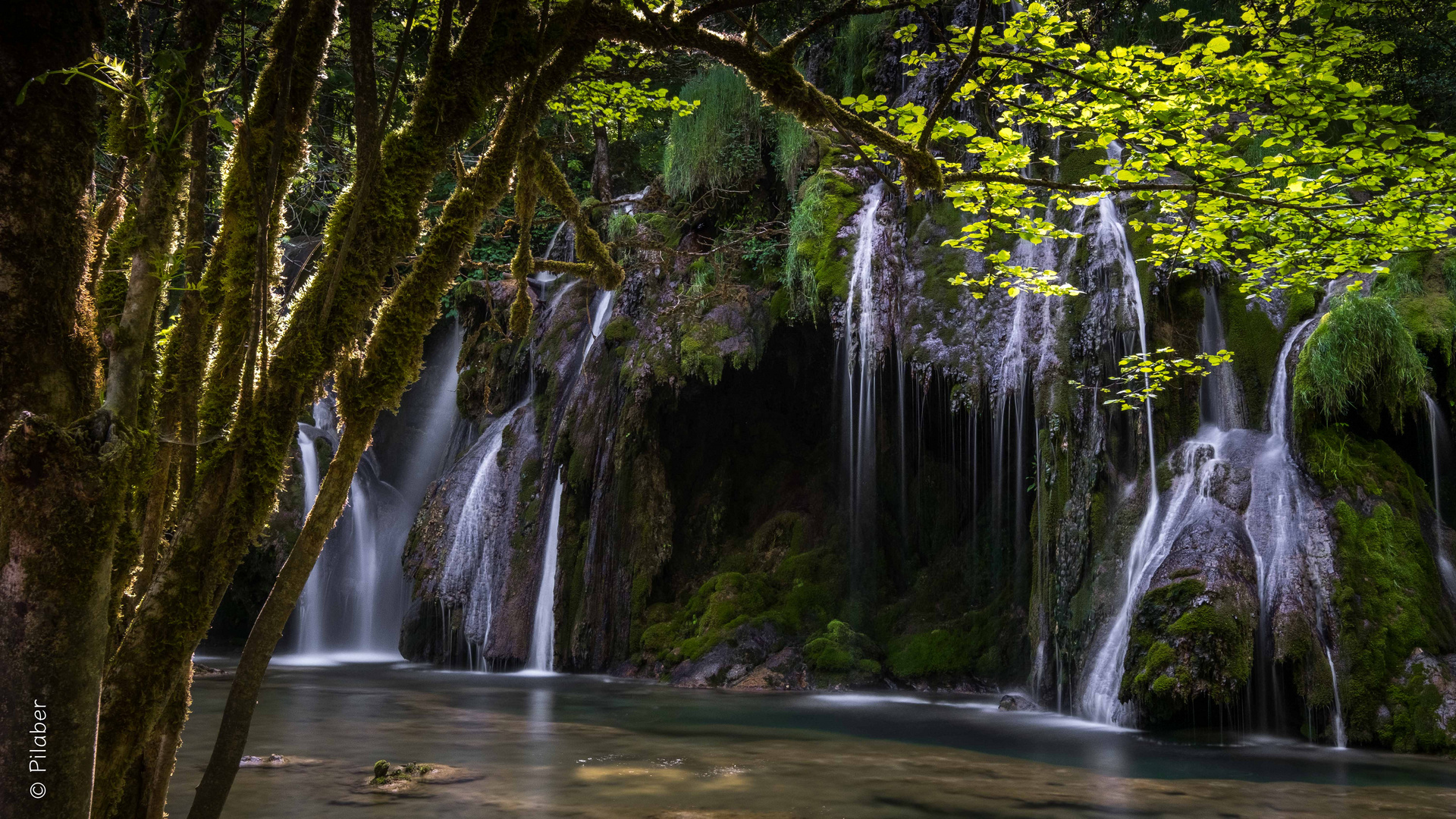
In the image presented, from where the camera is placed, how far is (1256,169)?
217 inches

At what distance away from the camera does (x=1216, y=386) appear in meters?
10.3

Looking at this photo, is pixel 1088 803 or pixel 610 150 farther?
pixel 610 150

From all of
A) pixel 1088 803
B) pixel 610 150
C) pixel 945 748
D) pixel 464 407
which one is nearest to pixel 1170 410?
pixel 945 748

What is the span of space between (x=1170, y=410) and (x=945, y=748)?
193 inches

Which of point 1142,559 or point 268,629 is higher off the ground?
point 1142,559

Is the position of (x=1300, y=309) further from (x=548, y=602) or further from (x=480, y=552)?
(x=480, y=552)

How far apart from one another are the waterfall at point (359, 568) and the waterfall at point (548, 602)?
4.17 meters

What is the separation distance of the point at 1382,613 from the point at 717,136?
1089cm

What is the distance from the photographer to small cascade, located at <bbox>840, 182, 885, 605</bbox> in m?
12.5

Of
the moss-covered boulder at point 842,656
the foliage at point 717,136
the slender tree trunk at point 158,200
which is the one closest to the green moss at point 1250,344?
the moss-covered boulder at point 842,656

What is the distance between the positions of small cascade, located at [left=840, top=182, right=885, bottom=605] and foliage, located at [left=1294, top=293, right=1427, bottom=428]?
5.18 meters

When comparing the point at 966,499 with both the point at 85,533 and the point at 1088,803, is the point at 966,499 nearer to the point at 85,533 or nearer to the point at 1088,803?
the point at 1088,803

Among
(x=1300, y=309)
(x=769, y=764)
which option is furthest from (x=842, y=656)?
(x=1300, y=309)

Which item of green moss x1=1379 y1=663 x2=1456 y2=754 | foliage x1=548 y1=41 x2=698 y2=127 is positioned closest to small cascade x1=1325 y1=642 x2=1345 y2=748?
green moss x1=1379 y1=663 x2=1456 y2=754
